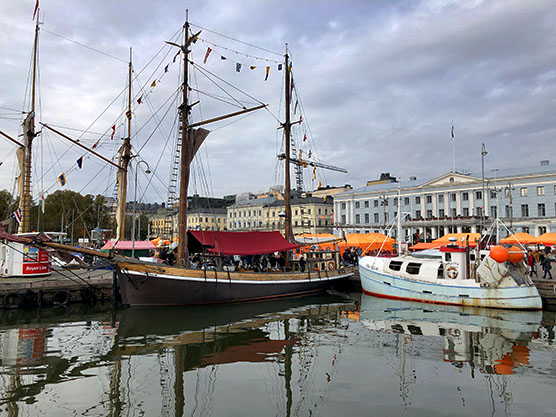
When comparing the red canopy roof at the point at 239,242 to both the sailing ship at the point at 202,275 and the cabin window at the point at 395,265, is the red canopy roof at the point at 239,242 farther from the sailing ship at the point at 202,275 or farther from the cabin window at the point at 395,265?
the cabin window at the point at 395,265

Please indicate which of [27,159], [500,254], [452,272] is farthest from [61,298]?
[500,254]

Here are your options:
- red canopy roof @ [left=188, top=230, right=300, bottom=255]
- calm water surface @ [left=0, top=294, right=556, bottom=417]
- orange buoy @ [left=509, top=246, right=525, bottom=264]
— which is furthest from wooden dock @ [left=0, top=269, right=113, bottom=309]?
orange buoy @ [left=509, top=246, right=525, bottom=264]

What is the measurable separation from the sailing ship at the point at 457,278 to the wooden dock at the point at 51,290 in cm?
1747

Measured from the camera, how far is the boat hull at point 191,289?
74.6 feet

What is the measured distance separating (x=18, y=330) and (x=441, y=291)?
21604 mm

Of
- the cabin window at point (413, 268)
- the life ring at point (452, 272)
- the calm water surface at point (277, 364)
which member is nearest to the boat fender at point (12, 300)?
Answer: the calm water surface at point (277, 364)

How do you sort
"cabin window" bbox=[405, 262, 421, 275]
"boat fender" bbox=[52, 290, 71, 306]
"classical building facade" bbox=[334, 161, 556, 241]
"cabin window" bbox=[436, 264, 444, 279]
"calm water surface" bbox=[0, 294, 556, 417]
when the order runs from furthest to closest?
1. "classical building facade" bbox=[334, 161, 556, 241]
2. "cabin window" bbox=[405, 262, 421, 275]
3. "cabin window" bbox=[436, 264, 444, 279]
4. "boat fender" bbox=[52, 290, 71, 306]
5. "calm water surface" bbox=[0, 294, 556, 417]

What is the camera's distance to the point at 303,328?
19.5 m

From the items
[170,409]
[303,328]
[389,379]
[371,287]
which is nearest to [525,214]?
[371,287]

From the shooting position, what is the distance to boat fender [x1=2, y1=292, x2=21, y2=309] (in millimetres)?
23250

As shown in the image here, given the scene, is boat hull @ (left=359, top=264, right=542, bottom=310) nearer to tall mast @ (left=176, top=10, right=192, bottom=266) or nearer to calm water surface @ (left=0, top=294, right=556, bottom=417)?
calm water surface @ (left=0, top=294, right=556, bottom=417)

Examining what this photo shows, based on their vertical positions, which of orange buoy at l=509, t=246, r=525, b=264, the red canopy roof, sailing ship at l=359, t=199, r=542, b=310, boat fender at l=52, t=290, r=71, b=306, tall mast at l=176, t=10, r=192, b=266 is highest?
tall mast at l=176, t=10, r=192, b=266

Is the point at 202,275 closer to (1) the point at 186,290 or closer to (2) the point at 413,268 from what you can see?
(1) the point at 186,290

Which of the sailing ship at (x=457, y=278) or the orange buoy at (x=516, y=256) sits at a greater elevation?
the orange buoy at (x=516, y=256)
